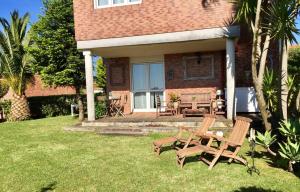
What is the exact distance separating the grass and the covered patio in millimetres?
4014

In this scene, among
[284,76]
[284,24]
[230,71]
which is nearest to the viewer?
[284,24]

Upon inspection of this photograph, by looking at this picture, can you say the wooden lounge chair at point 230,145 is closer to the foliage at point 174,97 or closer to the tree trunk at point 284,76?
the tree trunk at point 284,76

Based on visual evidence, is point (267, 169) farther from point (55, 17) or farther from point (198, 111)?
point (55, 17)

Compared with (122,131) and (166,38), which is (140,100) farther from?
(166,38)

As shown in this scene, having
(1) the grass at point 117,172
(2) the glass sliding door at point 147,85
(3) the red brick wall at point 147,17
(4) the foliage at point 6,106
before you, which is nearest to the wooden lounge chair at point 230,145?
(1) the grass at point 117,172

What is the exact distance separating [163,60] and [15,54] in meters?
9.34

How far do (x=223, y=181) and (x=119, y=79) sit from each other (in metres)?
11.0

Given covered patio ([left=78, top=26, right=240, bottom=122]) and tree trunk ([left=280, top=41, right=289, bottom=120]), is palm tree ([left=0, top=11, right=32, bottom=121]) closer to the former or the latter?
covered patio ([left=78, top=26, right=240, bottom=122])

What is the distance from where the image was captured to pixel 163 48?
1401 cm

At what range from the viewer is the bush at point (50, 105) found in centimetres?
2083

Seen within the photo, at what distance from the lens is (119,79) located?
54.3ft

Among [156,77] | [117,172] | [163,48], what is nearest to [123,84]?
[156,77]

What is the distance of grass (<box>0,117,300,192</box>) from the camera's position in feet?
20.1

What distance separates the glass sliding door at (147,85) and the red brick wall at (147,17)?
3.62 m
